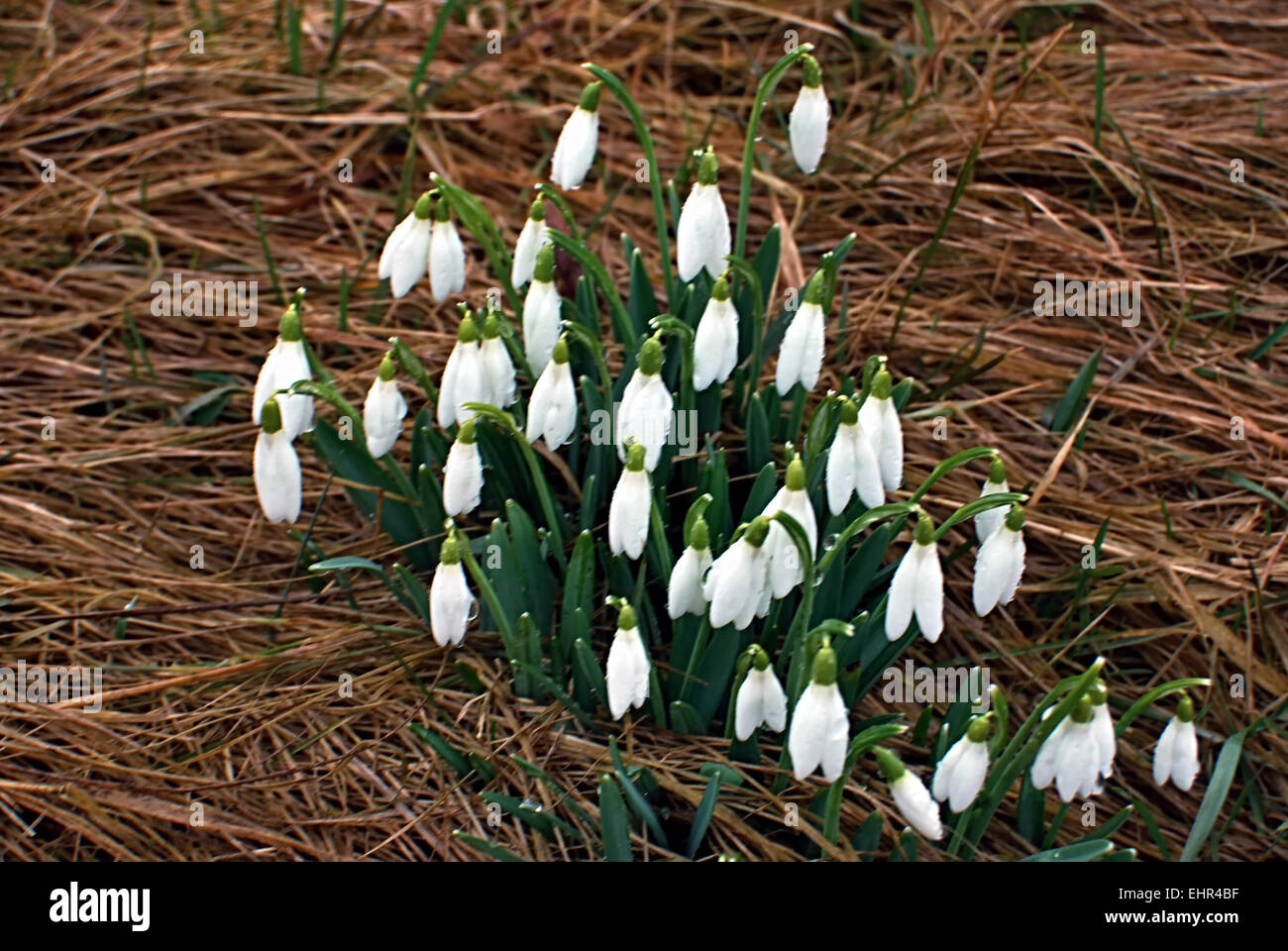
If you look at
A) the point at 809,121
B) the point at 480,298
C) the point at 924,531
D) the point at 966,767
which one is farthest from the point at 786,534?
the point at 480,298

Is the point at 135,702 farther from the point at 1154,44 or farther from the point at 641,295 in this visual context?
the point at 1154,44

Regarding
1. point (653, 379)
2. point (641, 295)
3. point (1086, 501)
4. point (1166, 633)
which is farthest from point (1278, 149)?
point (653, 379)

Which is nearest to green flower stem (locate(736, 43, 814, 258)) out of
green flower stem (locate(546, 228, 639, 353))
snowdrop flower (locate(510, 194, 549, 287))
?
green flower stem (locate(546, 228, 639, 353))

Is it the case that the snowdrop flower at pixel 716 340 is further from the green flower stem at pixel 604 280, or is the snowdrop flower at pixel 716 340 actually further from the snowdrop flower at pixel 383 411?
the snowdrop flower at pixel 383 411

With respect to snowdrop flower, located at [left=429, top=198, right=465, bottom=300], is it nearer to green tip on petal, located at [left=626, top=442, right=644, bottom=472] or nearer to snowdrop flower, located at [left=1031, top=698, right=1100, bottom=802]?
green tip on petal, located at [left=626, top=442, right=644, bottom=472]

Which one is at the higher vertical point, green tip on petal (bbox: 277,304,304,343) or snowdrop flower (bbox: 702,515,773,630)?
green tip on petal (bbox: 277,304,304,343)

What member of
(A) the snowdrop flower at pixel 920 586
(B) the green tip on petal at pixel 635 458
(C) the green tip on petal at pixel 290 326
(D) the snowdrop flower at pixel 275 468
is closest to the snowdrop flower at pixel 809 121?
(B) the green tip on petal at pixel 635 458
